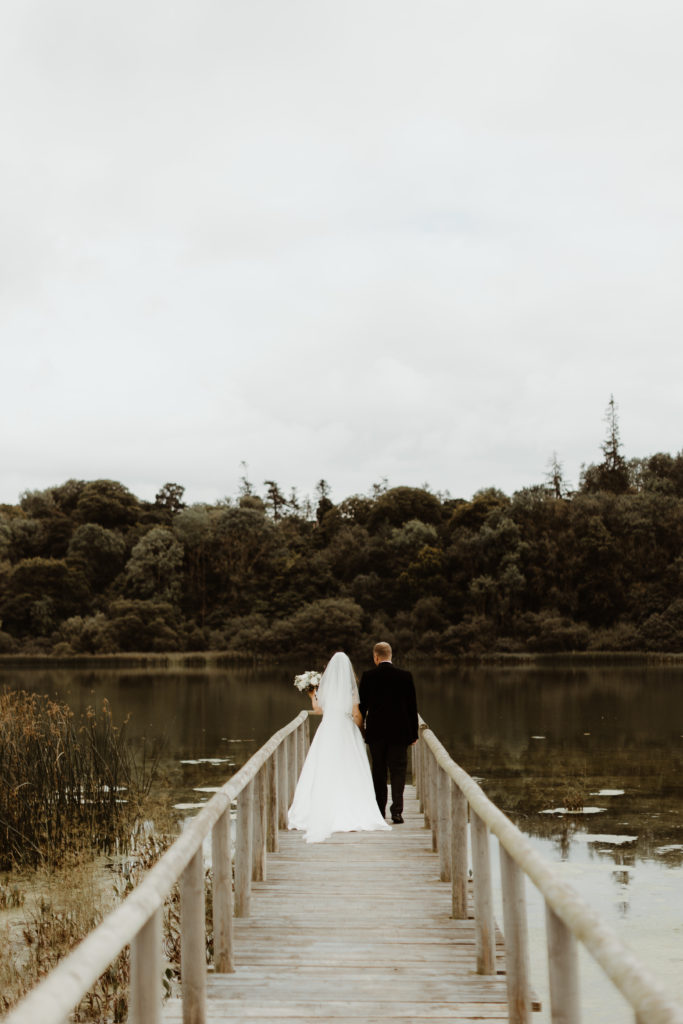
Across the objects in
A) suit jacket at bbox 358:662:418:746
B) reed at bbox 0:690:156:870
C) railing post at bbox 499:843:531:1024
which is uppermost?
suit jacket at bbox 358:662:418:746

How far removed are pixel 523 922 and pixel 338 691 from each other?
503 cm

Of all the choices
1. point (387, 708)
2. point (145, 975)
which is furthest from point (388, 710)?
point (145, 975)

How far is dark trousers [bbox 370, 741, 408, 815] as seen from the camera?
8500 mm

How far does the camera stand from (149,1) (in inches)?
454

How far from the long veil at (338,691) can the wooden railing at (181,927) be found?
1.95 meters

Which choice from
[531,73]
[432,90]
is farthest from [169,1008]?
[432,90]

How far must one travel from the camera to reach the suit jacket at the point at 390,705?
330 inches

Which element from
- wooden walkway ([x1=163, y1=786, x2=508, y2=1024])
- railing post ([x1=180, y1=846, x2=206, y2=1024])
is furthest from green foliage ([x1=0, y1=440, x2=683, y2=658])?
railing post ([x1=180, y1=846, x2=206, y2=1024])

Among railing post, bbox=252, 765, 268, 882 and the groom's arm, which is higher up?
the groom's arm

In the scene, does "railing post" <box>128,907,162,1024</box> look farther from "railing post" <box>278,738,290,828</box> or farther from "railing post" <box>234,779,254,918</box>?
"railing post" <box>278,738,290,828</box>

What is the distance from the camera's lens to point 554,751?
20.7m

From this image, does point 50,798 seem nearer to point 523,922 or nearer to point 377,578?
point 523,922

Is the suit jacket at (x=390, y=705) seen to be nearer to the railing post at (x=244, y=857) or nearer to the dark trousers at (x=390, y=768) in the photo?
the dark trousers at (x=390, y=768)

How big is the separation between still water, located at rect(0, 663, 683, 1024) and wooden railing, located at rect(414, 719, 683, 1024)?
0.29 meters
